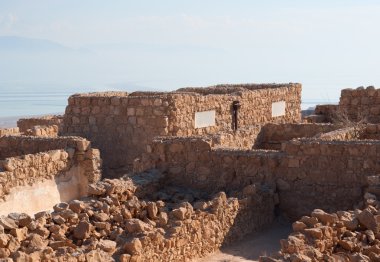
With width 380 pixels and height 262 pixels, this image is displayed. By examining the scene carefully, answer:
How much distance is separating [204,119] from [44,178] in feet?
17.2

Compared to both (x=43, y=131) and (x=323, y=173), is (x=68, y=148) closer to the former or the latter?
(x=43, y=131)

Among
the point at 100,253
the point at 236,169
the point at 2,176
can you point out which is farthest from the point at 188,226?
the point at 2,176

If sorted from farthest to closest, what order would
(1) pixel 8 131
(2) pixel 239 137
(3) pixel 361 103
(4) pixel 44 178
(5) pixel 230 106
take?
(1) pixel 8 131 → (3) pixel 361 103 → (5) pixel 230 106 → (2) pixel 239 137 → (4) pixel 44 178

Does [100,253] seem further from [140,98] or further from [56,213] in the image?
[140,98]

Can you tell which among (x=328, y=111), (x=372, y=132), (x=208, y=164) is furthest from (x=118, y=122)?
(x=328, y=111)

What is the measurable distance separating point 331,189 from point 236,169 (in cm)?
177

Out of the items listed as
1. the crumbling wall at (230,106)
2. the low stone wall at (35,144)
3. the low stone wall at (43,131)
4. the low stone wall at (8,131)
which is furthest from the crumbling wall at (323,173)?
the low stone wall at (8,131)

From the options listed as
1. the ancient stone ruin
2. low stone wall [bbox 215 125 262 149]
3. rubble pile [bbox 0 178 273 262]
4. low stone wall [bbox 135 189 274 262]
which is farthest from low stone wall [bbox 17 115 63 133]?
low stone wall [bbox 135 189 274 262]

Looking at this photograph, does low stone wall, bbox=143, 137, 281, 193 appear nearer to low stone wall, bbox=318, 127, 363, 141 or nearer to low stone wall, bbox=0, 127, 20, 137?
low stone wall, bbox=318, 127, 363, 141

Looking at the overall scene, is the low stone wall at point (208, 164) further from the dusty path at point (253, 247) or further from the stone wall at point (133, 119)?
the stone wall at point (133, 119)

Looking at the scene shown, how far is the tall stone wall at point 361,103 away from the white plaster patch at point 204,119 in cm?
431

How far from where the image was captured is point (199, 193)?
12734 mm

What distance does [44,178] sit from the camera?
13.5m

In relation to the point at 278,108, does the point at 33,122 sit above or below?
below
